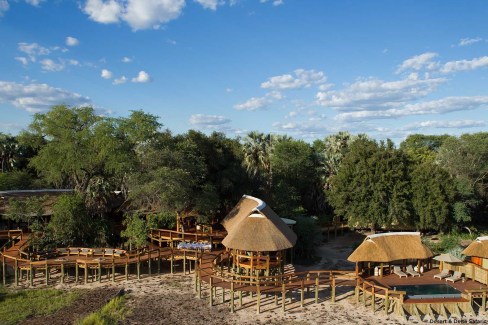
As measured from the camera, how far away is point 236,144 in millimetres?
34281

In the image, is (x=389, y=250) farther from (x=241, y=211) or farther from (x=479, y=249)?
(x=241, y=211)

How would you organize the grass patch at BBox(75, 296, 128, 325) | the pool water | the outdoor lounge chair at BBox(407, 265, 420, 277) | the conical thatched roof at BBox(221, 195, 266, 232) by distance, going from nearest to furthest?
the grass patch at BBox(75, 296, 128, 325)
the pool water
the outdoor lounge chair at BBox(407, 265, 420, 277)
the conical thatched roof at BBox(221, 195, 266, 232)

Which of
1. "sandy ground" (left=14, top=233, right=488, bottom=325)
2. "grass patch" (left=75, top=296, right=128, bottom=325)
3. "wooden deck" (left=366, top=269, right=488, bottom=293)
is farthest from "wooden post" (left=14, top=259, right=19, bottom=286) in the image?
"wooden deck" (left=366, top=269, right=488, bottom=293)

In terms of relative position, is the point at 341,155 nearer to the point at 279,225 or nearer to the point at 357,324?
the point at 279,225

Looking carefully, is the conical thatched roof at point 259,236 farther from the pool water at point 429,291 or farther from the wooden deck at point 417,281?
the pool water at point 429,291

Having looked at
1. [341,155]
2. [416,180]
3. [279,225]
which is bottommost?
[279,225]

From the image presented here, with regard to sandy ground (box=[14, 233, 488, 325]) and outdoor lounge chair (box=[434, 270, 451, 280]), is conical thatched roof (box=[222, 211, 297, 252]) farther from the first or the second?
outdoor lounge chair (box=[434, 270, 451, 280])

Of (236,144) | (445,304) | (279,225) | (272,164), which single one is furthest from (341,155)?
(445,304)

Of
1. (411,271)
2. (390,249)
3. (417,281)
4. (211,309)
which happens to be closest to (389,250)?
(390,249)

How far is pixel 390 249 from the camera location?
2127 cm

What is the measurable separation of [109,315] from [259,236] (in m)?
8.00

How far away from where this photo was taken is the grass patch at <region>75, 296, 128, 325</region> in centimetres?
1680

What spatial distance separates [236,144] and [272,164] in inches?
259

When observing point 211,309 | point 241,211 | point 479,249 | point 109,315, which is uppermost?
point 241,211
